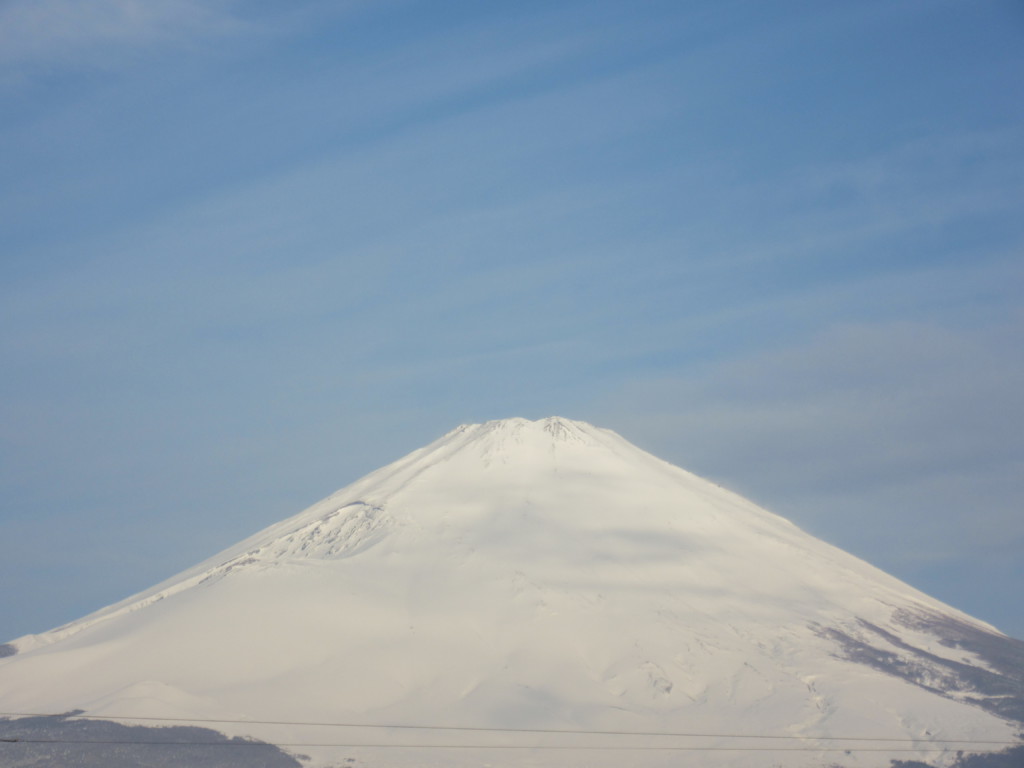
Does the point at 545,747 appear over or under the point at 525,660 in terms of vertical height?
under

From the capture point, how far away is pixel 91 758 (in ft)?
422

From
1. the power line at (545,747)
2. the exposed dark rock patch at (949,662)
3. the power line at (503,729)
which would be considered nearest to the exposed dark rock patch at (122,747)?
the power line at (545,747)

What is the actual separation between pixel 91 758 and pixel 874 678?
93991mm

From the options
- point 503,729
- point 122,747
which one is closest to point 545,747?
point 503,729

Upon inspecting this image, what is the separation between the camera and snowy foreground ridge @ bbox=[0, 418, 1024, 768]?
14012cm

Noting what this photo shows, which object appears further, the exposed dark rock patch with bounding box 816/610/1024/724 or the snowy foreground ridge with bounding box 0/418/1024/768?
the exposed dark rock patch with bounding box 816/610/1024/724

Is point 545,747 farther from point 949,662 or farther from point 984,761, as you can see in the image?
point 949,662

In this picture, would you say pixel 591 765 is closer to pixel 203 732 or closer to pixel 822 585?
pixel 203 732

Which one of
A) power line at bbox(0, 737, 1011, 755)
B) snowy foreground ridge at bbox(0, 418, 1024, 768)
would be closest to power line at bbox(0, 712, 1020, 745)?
snowy foreground ridge at bbox(0, 418, 1024, 768)

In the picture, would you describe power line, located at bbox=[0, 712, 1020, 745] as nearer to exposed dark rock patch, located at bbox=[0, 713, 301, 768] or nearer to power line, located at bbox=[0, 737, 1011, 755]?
exposed dark rock patch, located at bbox=[0, 713, 301, 768]

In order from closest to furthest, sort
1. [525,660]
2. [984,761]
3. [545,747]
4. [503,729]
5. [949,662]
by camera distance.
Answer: [984,761] → [545,747] → [503,729] → [525,660] → [949,662]

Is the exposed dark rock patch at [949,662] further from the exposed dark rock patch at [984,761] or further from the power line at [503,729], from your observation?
the power line at [503,729]

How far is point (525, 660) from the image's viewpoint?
16238cm

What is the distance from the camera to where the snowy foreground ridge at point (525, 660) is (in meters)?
140
